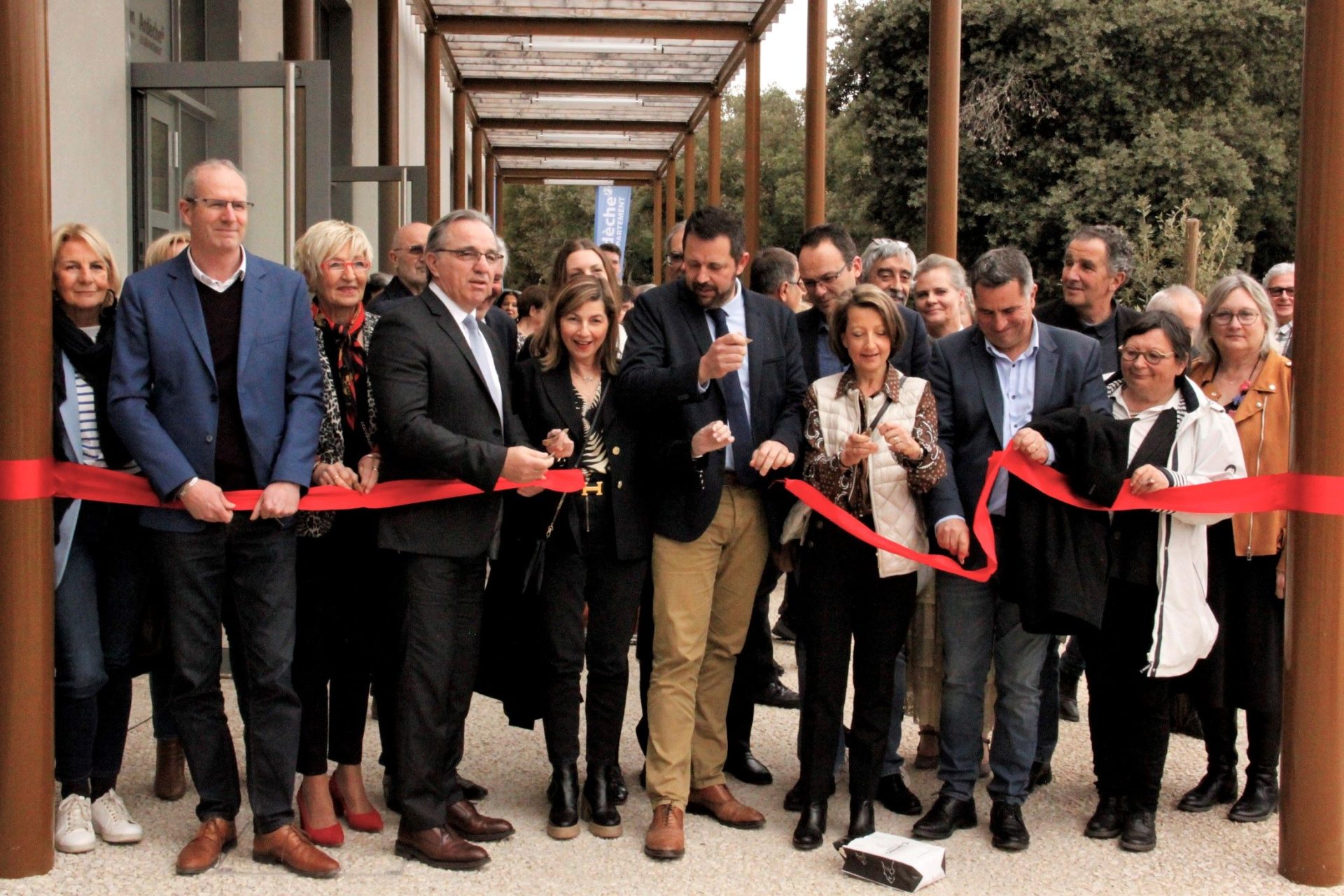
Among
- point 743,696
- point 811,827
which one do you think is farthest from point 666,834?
point 743,696

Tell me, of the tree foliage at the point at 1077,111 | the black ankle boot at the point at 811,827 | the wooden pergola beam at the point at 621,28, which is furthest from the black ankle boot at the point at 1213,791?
the tree foliage at the point at 1077,111

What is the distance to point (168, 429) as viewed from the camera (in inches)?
→ 162

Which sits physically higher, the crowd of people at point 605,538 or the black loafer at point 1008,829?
the crowd of people at point 605,538

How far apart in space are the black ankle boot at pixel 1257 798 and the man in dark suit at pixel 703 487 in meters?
1.81

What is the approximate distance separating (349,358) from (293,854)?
166cm

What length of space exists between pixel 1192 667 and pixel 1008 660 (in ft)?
2.13

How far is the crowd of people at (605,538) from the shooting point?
166 inches

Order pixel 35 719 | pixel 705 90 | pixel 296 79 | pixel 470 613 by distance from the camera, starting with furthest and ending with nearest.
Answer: pixel 705 90 → pixel 296 79 → pixel 470 613 → pixel 35 719

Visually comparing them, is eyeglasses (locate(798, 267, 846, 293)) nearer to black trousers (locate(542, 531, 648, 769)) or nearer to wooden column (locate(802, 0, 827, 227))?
black trousers (locate(542, 531, 648, 769))

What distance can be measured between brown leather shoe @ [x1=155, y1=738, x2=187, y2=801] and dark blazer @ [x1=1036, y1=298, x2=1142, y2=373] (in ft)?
13.1

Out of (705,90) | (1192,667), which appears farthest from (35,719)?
(705,90)

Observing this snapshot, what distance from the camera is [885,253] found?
565 cm

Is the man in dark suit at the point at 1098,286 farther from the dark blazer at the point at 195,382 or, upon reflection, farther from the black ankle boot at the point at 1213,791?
Answer: the dark blazer at the point at 195,382

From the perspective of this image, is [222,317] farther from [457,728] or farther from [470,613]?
[457,728]
